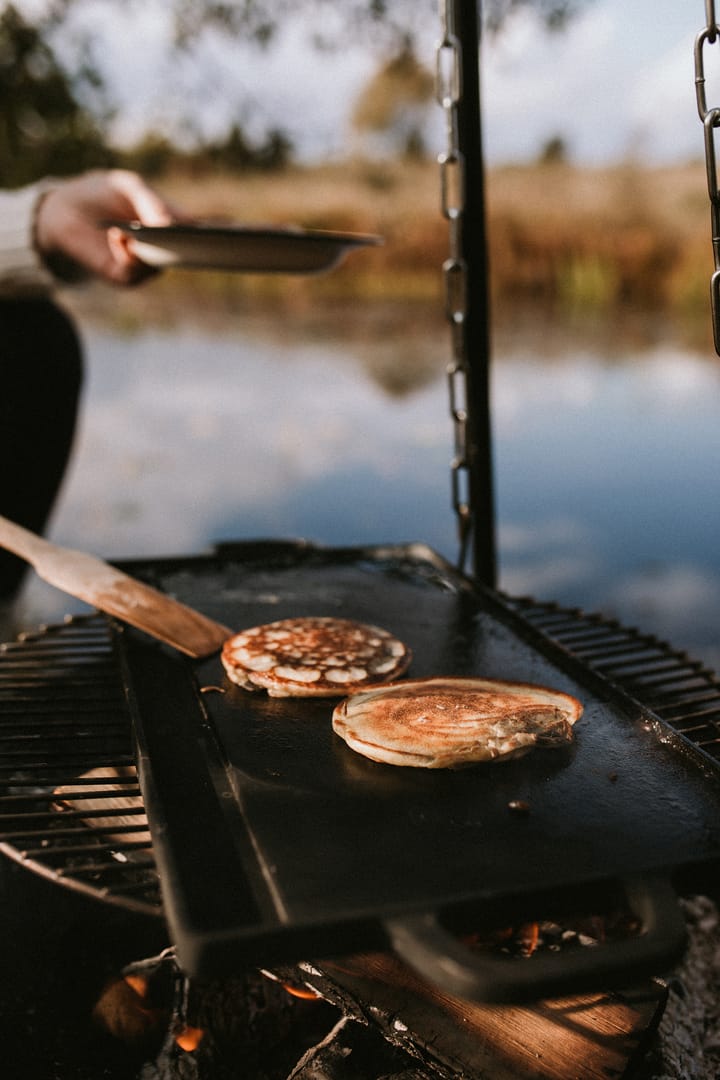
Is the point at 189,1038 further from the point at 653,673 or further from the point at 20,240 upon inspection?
the point at 20,240

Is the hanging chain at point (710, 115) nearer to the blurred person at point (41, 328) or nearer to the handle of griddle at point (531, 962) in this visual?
the handle of griddle at point (531, 962)

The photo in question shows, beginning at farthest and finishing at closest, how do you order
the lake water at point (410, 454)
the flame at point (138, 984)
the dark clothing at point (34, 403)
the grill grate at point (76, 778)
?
the lake water at point (410, 454), the dark clothing at point (34, 403), the flame at point (138, 984), the grill grate at point (76, 778)

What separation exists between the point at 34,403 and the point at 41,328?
1.03 ft

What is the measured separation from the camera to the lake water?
523cm

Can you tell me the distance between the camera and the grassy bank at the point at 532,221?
8953 mm

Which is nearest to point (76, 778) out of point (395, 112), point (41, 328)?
point (41, 328)

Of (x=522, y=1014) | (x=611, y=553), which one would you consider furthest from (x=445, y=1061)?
(x=611, y=553)

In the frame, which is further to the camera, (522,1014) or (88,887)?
(522,1014)

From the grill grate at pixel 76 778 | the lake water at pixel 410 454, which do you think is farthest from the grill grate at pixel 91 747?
the lake water at pixel 410 454

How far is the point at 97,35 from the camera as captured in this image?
732 centimetres

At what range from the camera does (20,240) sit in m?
3.01

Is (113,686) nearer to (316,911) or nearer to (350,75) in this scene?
(316,911)

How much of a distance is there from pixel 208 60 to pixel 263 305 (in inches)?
210

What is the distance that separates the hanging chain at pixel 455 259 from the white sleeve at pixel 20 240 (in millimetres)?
1455
